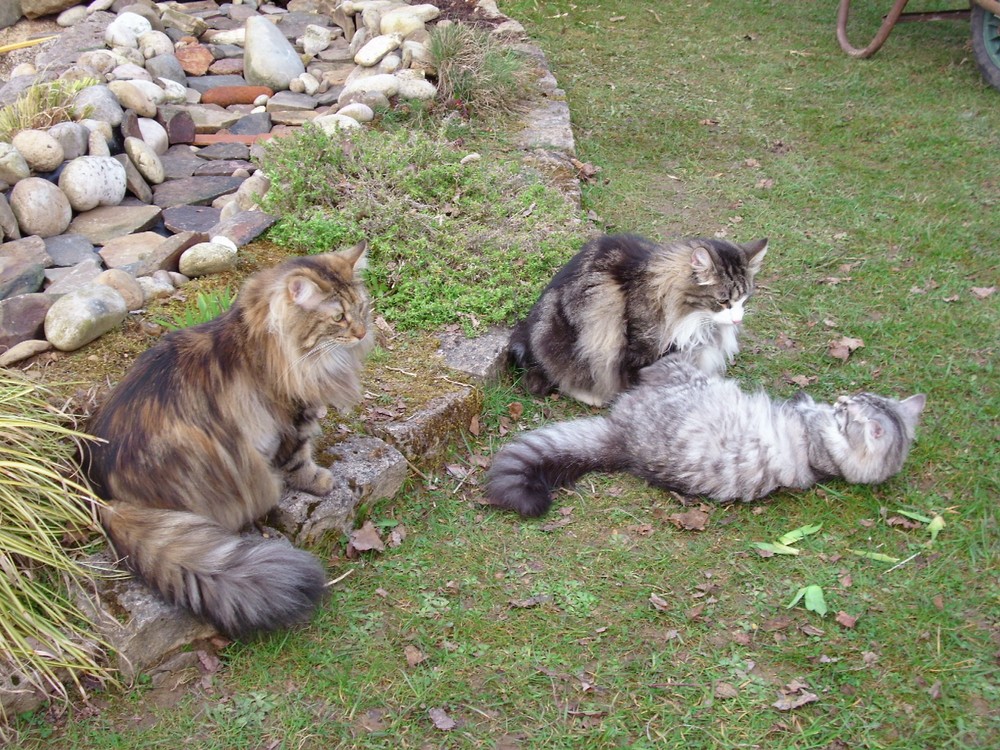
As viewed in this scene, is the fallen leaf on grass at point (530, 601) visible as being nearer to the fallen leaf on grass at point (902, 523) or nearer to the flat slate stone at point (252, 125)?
the fallen leaf on grass at point (902, 523)

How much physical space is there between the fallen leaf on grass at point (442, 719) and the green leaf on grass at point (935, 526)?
7.29ft

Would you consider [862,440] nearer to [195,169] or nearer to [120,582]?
[120,582]

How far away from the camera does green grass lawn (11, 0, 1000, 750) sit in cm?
293

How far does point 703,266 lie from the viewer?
424 centimetres

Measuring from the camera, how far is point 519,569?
11.8 feet

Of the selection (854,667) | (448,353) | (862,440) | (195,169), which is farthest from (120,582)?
(195,169)

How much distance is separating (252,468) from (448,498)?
103 cm

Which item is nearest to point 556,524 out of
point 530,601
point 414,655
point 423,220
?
point 530,601

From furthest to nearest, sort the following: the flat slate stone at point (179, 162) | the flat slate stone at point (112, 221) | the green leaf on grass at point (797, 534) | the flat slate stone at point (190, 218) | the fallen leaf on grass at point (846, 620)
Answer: the flat slate stone at point (179, 162)
the flat slate stone at point (190, 218)
the flat slate stone at point (112, 221)
the green leaf on grass at point (797, 534)
the fallen leaf on grass at point (846, 620)

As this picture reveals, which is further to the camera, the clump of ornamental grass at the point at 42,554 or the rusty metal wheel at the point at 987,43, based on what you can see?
the rusty metal wheel at the point at 987,43

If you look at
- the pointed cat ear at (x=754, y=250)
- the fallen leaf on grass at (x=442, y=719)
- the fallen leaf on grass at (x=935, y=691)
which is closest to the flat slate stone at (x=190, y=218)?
the pointed cat ear at (x=754, y=250)

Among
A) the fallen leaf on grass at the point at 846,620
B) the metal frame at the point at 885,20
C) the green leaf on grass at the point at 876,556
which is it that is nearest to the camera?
the fallen leaf on grass at the point at 846,620

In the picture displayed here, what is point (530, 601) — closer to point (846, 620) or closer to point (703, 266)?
point (846, 620)

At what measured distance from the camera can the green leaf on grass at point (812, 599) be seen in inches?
132
